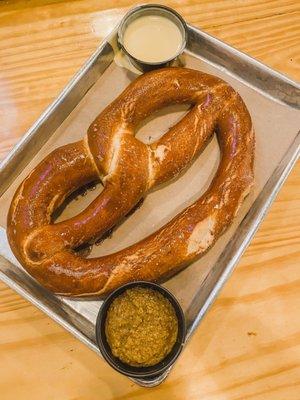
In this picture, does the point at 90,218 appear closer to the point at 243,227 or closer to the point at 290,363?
the point at 243,227

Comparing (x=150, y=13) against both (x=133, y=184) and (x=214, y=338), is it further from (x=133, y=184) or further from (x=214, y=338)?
(x=214, y=338)

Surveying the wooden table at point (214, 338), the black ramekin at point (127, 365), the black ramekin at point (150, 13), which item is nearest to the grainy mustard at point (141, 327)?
the black ramekin at point (127, 365)

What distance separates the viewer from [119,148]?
4.00 feet

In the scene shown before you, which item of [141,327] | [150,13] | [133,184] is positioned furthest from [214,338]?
[150,13]

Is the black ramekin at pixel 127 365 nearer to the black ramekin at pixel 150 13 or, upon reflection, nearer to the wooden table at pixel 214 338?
the wooden table at pixel 214 338

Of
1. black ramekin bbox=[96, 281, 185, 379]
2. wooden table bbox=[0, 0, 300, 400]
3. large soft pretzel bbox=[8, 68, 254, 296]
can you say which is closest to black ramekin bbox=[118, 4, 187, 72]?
large soft pretzel bbox=[8, 68, 254, 296]

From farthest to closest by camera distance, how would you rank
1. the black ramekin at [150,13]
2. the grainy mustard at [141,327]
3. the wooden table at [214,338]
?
the black ramekin at [150,13]
the wooden table at [214,338]
the grainy mustard at [141,327]

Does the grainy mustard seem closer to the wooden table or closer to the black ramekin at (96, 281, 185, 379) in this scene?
the black ramekin at (96, 281, 185, 379)

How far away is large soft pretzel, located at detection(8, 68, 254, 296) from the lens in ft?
3.79

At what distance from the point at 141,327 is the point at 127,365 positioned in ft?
0.28

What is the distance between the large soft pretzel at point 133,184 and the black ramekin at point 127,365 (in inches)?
1.8

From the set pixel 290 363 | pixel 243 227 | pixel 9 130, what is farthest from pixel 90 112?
pixel 290 363

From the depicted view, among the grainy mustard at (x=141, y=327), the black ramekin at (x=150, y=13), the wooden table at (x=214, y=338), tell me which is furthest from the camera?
the black ramekin at (x=150, y=13)

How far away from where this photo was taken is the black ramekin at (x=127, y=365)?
107cm
